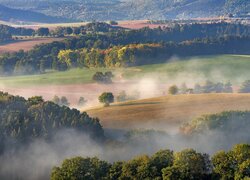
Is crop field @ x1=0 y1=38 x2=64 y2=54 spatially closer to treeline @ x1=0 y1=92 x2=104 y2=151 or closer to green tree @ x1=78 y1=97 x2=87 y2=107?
green tree @ x1=78 y1=97 x2=87 y2=107

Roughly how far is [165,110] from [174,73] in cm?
5327

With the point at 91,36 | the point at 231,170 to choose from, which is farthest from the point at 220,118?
the point at 91,36

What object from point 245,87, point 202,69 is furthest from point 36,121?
point 202,69

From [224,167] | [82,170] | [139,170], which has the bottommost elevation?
[82,170]

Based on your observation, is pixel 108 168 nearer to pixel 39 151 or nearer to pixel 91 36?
pixel 39 151

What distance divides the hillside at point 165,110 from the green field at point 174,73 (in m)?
32.8

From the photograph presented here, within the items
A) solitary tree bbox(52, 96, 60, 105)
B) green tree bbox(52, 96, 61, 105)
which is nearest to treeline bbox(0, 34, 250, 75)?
green tree bbox(52, 96, 61, 105)

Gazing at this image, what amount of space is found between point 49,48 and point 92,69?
28.7 m

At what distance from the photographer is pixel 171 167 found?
51062mm

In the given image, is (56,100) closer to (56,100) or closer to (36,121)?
(56,100)

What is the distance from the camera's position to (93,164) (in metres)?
53.7

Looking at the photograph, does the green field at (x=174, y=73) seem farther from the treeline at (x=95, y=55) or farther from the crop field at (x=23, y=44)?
the crop field at (x=23, y=44)

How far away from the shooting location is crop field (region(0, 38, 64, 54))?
573 feet

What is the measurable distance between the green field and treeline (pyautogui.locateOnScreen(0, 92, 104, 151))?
2235 inches
